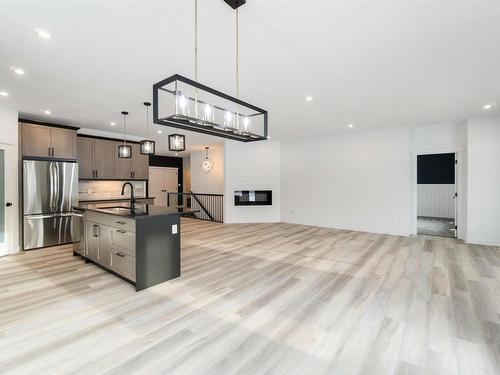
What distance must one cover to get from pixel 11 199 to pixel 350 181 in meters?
8.15

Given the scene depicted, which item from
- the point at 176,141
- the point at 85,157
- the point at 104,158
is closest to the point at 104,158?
the point at 104,158

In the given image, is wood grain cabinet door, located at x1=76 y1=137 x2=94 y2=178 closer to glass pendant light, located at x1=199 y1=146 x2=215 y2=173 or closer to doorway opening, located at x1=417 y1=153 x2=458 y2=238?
glass pendant light, located at x1=199 y1=146 x2=215 y2=173

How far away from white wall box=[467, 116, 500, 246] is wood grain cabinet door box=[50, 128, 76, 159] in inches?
365

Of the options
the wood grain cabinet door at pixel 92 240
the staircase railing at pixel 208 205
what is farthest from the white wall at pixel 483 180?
the wood grain cabinet door at pixel 92 240

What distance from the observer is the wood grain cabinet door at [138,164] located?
736 centimetres

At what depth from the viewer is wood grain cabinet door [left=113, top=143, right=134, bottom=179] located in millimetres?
6961

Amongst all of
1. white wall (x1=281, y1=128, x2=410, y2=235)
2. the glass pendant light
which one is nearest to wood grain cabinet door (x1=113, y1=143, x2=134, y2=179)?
the glass pendant light

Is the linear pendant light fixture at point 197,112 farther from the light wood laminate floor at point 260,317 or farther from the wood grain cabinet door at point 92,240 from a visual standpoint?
the wood grain cabinet door at point 92,240

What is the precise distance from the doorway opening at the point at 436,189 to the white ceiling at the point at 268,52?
461 cm

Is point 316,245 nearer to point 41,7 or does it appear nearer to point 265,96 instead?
point 265,96

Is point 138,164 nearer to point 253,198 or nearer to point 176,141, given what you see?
point 253,198

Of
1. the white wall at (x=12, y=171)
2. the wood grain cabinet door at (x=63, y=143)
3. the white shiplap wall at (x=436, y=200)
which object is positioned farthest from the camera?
the white shiplap wall at (x=436, y=200)

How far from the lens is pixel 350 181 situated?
7223mm

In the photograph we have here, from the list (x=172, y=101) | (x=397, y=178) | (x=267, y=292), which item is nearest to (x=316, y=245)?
(x=267, y=292)
